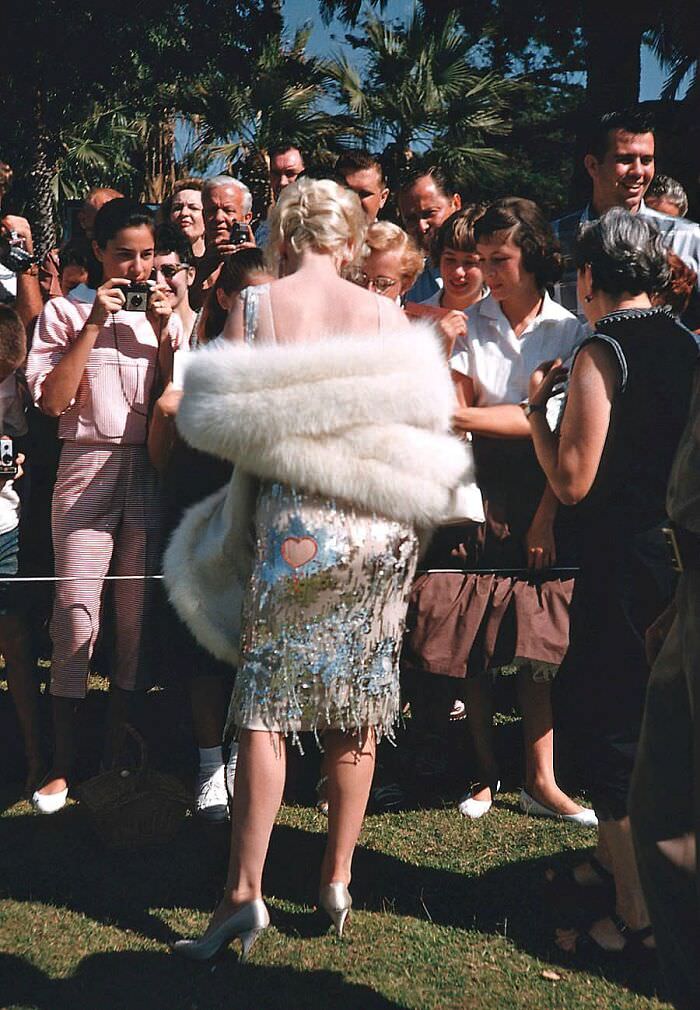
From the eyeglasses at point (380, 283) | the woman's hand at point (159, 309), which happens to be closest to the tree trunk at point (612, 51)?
the eyeglasses at point (380, 283)

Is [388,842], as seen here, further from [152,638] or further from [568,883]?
[152,638]

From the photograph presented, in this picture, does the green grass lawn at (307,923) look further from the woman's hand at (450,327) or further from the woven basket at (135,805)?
the woman's hand at (450,327)

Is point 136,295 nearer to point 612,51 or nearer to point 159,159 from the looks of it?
point 612,51

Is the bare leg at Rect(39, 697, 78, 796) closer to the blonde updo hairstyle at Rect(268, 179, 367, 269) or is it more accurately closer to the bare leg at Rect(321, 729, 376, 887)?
the bare leg at Rect(321, 729, 376, 887)

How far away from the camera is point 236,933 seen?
3.14 meters

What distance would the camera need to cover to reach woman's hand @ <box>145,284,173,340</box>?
4266 mm

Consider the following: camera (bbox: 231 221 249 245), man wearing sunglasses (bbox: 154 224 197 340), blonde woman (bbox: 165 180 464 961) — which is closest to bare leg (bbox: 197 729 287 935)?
blonde woman (bbox: 165 180 464 961)

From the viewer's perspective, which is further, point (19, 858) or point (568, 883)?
point (19, 858)

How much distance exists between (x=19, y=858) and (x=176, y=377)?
5.59ft

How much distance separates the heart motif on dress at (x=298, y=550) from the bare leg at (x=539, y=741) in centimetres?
149

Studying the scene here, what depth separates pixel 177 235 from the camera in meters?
5.34

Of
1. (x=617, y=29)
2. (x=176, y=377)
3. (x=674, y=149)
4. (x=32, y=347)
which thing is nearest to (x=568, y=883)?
(x=176, y=377)

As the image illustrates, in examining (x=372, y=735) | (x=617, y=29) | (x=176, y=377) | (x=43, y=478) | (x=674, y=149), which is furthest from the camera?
(x=617, y=29)

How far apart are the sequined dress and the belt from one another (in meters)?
0.94
